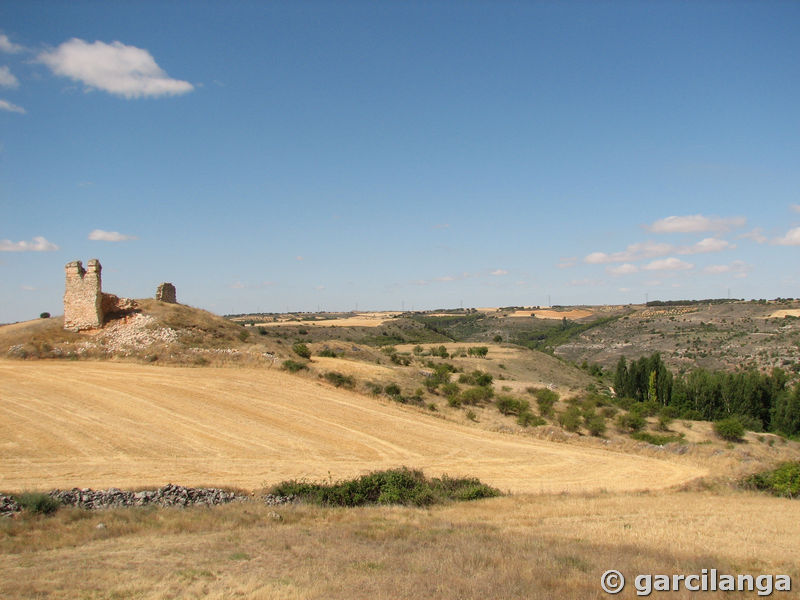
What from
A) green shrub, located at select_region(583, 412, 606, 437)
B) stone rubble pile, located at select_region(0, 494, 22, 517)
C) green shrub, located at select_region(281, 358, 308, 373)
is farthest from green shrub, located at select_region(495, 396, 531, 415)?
stone rubble pile, located at select_region(0, 494, 22, 517)

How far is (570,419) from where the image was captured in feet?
106

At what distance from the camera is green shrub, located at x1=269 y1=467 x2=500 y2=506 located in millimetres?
14875

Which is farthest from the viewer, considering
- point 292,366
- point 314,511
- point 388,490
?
point 292,366

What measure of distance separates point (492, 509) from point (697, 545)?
204 inches

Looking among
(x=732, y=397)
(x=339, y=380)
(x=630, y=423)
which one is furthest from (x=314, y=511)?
(x=732, y=397)

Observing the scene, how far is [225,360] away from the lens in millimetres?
31750

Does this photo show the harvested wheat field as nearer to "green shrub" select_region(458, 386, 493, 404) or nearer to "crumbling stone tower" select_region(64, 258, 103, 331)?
"crumbling stone tower" select_region(64, 258, 103, 331)

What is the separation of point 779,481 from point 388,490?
49.6 feet

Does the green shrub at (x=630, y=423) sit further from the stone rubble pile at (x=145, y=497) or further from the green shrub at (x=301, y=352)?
the stone rubble pile at (x=145, y=497)

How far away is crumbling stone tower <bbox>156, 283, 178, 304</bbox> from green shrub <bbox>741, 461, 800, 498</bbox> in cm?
3604

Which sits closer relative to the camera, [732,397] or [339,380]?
[339,380]

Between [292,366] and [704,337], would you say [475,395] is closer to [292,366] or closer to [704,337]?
[292,366]

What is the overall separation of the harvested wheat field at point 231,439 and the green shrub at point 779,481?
6.41 feet

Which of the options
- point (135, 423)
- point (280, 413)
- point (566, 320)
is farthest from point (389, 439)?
point (566, 320)
